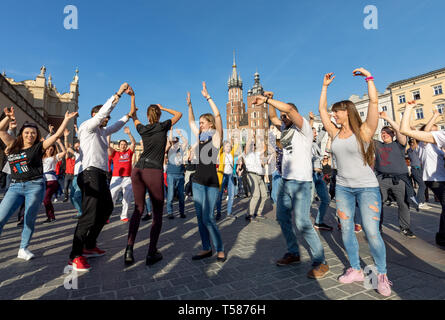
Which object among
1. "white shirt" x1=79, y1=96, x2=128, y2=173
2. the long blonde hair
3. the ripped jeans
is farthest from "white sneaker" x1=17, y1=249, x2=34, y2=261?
the long blonde hair

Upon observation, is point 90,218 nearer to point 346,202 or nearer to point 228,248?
point 228,248

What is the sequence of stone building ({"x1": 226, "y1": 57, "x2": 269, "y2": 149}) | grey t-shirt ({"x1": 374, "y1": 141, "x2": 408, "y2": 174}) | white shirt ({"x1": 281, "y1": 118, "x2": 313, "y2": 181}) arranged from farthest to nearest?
1. stone building ({"x1": 226, "y1": 57, "x2": 269, "y2": 149})
2. grey t-shirt ({"x1": 374, "y1": 141, "x2": 408, "y2": 174})
3. white shirt ({"x1": 281, "y1": 118, "x2": 313, "y2": 181})

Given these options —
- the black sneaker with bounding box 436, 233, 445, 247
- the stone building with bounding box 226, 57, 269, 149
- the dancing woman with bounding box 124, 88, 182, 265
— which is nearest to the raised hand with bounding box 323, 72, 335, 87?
the dancing woman with bounding box 124, 88, 182, 265

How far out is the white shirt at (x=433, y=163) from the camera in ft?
14.3

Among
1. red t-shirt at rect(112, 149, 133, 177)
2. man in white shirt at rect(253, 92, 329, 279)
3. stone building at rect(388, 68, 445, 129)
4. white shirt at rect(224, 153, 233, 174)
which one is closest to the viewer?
man in white shirt at rect(253, 92, 329, 279)

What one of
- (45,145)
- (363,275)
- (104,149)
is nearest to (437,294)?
(363,275)

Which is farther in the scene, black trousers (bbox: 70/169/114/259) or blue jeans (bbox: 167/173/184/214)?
blue jeans (bbox: 167/173/184/214)

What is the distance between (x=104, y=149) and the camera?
379 cm

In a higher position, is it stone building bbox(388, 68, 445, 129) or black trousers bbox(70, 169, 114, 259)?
stone building bbox(388, 68, 445, 129)

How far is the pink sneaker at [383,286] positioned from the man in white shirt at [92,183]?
11.8ft

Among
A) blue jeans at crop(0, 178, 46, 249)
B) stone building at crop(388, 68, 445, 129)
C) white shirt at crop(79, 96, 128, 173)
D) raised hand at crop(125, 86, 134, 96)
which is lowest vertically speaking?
blue jeans at crop(0, 178, 46, 249)

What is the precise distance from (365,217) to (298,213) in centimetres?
77

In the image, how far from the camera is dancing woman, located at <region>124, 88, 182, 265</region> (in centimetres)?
345

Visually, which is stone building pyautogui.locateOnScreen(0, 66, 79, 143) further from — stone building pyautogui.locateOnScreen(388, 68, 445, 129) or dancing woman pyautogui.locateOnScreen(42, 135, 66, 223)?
stone building pyautogui.locateOnScreen(388, 68, 445, 129)
